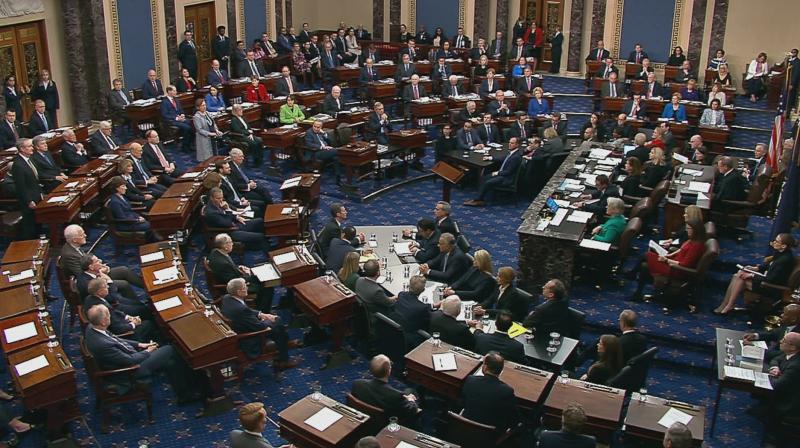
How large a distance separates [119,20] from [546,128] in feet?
31.2

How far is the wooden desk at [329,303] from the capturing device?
30.0ft

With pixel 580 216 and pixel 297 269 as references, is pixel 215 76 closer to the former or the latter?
pixel 297 269

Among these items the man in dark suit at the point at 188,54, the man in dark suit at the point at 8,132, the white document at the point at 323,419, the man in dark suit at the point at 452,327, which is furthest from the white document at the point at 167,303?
the man in dark suit at the point at 188,54

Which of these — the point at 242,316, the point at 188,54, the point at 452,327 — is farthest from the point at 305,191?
the point at 188,54

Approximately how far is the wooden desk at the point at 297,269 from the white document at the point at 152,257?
53.1 inches

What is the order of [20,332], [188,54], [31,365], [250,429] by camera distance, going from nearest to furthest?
[250,429]
[31,365]
[20,332]
[188,54]

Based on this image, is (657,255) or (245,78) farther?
(245,78)

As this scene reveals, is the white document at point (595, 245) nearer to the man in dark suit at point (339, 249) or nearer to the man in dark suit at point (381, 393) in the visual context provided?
the man in dark suit at point (339, 249)

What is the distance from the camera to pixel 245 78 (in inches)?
765

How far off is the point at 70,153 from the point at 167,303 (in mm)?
5833

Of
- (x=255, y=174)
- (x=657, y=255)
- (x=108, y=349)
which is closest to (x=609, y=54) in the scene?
(x=255, y=174)

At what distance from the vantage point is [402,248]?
1080 centimetres

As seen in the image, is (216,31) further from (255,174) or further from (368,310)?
(368,310)

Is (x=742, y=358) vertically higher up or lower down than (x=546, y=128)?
lower down
